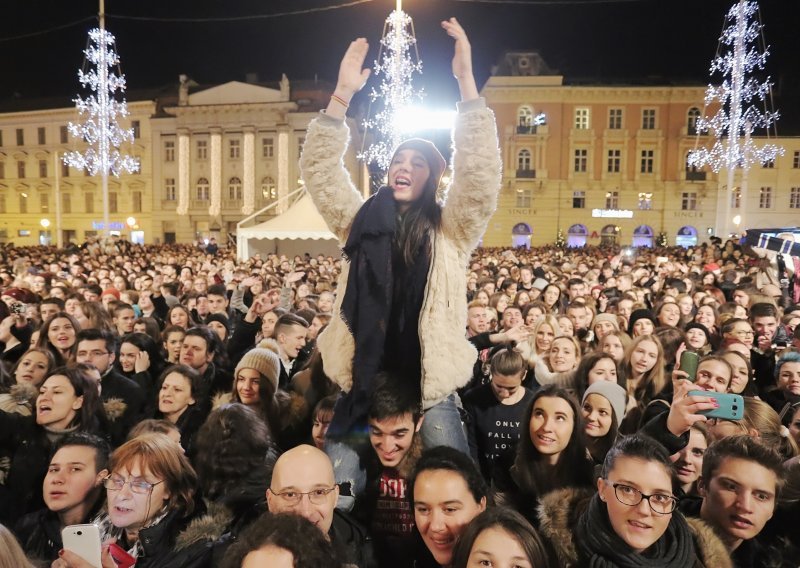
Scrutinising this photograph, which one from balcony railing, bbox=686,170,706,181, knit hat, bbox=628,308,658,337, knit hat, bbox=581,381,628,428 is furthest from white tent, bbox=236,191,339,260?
balcony railing, bbox=686,170,706,181

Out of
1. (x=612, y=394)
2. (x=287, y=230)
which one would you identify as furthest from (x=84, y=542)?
(x=287, y=230)

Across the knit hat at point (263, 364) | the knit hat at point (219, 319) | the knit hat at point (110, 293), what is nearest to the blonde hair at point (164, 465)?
the knit hat at point (263, 364)

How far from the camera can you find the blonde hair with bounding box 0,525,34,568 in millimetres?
1992

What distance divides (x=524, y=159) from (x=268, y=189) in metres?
20.0

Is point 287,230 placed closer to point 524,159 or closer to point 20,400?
point 20,400

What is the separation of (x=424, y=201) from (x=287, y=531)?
1.48 meters

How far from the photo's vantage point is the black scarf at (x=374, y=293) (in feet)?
8.22

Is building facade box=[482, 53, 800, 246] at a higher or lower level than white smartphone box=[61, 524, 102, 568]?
higher

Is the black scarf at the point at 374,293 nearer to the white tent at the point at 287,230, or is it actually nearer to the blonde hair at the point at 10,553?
the blonde hair at the point at 10,553

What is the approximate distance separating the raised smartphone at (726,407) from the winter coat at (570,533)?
46cm

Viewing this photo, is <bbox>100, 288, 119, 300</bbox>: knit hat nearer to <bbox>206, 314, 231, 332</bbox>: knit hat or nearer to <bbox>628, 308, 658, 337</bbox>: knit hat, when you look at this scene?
<bbox>206, 314, 231, 332</bbox>: knit hat

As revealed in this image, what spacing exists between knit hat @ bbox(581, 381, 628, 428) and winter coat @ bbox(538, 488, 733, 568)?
3.84ft

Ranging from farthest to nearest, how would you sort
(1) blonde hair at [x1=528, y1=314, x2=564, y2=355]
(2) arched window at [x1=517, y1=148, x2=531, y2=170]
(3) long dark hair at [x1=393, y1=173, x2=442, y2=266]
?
(2) arched window at [x1=517, y1=148, x2=531, y2=170]
(1) blonde hair at [x1=528, y1=314, x2=564, y2=355]
(3) long dark hair at [x1=393, y1=173, x2=442, y2=266]

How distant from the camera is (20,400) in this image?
387cm
